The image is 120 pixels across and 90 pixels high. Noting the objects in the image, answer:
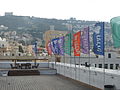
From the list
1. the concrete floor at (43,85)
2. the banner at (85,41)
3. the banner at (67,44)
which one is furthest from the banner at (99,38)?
the banner at (67,44)

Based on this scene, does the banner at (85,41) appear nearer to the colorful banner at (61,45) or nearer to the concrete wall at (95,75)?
the concrete wall at (95,75)

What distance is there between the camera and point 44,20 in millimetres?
164875

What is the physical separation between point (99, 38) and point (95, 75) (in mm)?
2679

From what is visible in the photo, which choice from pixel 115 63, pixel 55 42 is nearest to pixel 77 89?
pixel 55 42

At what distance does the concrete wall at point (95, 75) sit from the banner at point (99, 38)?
1.15m

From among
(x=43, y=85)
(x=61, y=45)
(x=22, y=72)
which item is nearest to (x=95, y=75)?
(x=43, y=85)

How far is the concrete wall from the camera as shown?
11.5m

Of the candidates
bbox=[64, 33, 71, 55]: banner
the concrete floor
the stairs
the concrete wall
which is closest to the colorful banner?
bbox=[64, 33, 71, 55]: banner

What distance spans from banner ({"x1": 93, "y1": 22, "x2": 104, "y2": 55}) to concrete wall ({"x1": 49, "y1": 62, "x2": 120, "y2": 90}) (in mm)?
1148

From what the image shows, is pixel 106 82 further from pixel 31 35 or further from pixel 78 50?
pixel 31 35

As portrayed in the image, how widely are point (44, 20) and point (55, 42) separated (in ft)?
468

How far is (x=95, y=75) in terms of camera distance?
13.9 metres

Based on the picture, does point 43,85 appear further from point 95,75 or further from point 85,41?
point 85,41

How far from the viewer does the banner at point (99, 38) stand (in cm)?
1177
